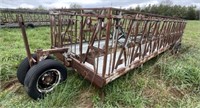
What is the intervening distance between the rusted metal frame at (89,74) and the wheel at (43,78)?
24 centimetres

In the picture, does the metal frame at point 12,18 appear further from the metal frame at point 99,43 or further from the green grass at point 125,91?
the metal frame at point 99,43

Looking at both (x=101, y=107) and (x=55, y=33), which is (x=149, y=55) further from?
(x=55, y=33)

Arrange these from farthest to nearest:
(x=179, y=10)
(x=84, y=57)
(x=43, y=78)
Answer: (x=179, y=10) < (x=84, y=57) < (x=43, y=78)

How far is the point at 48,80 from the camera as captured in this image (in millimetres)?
2191

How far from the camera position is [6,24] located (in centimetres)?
786

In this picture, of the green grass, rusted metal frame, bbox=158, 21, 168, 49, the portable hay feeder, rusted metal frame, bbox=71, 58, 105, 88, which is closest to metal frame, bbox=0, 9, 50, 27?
the green grass

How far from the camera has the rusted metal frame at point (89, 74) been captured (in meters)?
2.06

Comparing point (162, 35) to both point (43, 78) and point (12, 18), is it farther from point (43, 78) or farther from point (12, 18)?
point (12, 18)

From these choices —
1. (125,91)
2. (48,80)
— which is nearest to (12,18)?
(48,80)

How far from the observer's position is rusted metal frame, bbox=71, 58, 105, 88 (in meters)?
2.06

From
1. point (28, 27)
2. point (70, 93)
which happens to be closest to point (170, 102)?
point (70, 93)

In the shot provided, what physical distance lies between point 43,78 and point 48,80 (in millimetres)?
87

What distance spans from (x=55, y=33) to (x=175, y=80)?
2305 millimetres

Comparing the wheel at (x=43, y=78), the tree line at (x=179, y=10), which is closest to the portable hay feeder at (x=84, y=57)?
the wheel at (x=43, y=78)
